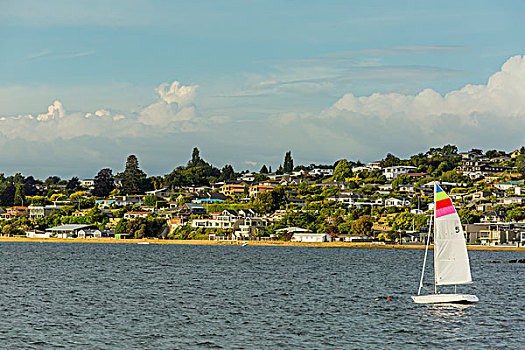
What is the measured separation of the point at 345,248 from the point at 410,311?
4338 inches

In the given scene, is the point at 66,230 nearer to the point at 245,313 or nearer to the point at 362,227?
the point at 362,227

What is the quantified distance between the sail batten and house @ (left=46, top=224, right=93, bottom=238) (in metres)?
160

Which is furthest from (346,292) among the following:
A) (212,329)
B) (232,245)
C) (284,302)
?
(232,245)

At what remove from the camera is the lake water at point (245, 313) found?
33188 millimetres

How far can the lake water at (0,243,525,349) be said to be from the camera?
33.2 metres

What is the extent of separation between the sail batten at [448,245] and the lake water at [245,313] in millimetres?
1995

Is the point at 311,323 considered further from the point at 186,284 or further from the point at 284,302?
the point at 186,284

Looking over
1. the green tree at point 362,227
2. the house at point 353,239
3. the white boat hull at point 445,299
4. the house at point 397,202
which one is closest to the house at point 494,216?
the house at point 397,202

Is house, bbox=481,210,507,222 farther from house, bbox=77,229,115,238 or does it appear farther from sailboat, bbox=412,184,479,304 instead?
sailboat, bbox=412,184,479,304

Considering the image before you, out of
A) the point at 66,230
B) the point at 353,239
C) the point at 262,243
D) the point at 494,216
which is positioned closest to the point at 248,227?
the point at 262,243

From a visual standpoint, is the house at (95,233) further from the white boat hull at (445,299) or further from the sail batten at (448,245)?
the sail batten at (448,245)

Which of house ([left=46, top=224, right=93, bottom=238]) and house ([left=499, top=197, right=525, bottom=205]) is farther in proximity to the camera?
house ([left=46, top=224, right=93, bottom=238])

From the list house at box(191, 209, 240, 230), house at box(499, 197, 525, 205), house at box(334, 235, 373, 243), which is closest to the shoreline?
house at box(334, 235, 373, 243)

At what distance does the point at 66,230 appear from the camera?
632ft
